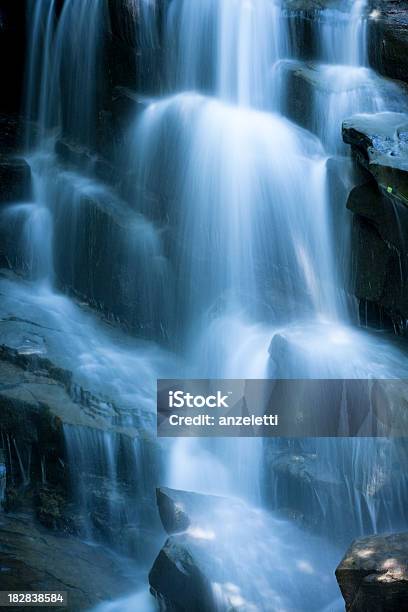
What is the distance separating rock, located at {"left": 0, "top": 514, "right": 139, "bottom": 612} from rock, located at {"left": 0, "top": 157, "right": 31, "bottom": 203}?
4.94m

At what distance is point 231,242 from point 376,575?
478cm

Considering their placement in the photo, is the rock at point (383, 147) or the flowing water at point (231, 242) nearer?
the flowing water at point (231, 242)

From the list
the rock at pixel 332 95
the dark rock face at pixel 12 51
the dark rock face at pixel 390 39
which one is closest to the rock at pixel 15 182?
the dark rock face at pixel 12 51

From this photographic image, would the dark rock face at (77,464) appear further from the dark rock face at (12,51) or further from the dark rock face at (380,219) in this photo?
the dark rock face at (12,51)

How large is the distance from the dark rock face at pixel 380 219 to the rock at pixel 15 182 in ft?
→ 15.5

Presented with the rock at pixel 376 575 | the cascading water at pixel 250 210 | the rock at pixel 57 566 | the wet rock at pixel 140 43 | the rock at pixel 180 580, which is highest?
the wet rock at pixel 140 43

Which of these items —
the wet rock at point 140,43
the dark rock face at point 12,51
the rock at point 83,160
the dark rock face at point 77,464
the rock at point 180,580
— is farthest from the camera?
the dark rock face at point 12,51

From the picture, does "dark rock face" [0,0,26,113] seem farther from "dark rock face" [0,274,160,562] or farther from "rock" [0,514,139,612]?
"rock" [0,514,139,612]

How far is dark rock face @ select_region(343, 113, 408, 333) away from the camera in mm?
6578

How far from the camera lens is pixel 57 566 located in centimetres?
566

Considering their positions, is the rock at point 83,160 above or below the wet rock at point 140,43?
below

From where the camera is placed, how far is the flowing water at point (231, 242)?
5.73 metres

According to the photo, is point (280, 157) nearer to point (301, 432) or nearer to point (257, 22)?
point (257, 22)

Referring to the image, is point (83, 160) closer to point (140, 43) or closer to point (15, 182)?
point (15, 182)
